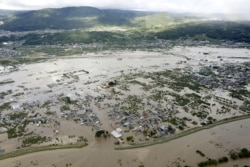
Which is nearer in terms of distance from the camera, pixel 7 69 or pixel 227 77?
pixel 227 77

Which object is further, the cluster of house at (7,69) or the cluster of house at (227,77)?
the cluster of house at (7,69)

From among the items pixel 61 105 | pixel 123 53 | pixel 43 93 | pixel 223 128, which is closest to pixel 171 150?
pixel 223 128

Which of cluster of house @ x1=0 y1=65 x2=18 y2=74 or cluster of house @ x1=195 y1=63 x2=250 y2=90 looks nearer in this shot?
cluster of house @ x1=195 y1=63 x2=250 y2=90

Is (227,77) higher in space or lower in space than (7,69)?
higher

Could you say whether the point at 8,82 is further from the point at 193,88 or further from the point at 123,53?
the point at 123,53

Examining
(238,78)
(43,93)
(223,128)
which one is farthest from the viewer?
(238,78)

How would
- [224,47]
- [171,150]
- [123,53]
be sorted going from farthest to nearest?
[224,47]
[123,53]
[171,150]

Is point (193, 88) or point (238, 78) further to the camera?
point (238, 78)

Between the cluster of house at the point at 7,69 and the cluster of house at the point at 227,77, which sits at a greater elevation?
the cluster of house at the point at 227,77

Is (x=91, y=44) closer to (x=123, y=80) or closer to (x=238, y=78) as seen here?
(x=123, y=80)

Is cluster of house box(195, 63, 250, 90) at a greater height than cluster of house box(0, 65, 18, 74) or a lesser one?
greater
